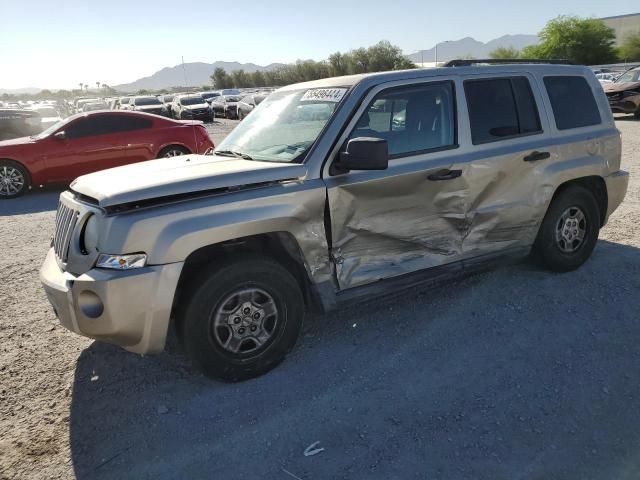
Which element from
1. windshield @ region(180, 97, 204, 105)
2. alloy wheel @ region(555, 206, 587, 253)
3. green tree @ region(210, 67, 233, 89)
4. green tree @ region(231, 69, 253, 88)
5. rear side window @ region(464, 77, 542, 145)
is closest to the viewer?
rear side window @ region(464, 77, 542, 145)

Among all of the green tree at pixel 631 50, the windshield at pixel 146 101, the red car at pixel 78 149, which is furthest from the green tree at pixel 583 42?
the red car at pixel 78 149

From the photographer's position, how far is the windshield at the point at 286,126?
3.72m

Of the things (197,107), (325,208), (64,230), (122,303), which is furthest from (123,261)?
(197,107)

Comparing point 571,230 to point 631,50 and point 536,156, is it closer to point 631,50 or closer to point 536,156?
point 536,156

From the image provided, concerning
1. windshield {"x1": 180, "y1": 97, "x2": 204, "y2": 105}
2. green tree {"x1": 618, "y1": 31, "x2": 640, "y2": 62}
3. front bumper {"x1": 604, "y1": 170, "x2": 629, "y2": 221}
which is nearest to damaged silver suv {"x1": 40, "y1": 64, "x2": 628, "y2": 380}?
front bumper {"x1": 604, "y1": 170, "x2": 629, "y2": 221}

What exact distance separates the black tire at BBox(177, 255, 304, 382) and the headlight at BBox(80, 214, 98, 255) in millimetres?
633

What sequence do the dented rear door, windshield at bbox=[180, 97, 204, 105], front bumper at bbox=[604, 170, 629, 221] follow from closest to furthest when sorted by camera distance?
the dented rear door
front bumper at bbox=[604, 170, 629, 221]
windshield at bbox=[180, 97, 204, 105]

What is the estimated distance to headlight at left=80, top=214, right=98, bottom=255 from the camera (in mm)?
3077

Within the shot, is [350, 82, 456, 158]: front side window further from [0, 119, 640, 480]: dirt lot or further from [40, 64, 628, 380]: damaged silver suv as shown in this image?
[0, 119, 640, 480]: dirt lot

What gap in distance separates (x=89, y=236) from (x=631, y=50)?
69.1m

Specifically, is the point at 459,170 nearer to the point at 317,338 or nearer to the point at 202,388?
the point at 317,338

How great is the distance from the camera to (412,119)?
398 cm

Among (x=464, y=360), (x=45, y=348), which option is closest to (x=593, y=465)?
(x=464, y=360)

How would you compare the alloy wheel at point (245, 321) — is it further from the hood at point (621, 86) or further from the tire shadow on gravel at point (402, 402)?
the hood at point (621, 86)
